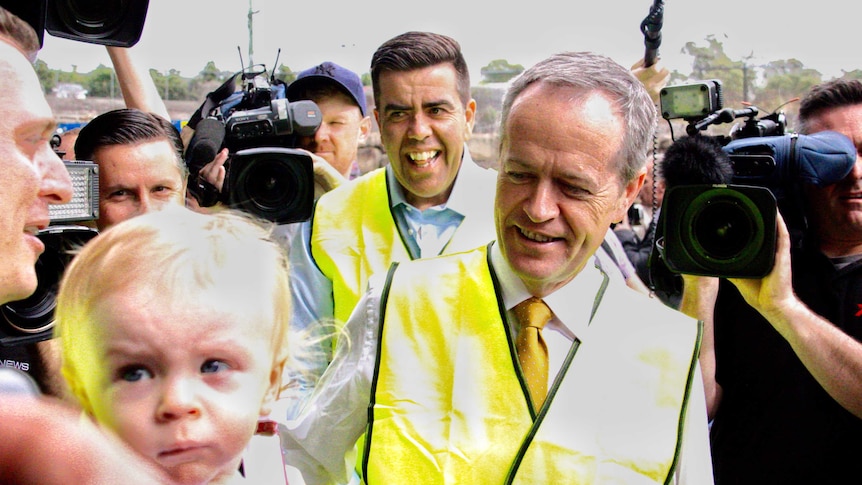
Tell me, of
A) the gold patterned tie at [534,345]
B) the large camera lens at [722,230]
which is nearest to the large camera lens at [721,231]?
the large camera lens at [722,230]

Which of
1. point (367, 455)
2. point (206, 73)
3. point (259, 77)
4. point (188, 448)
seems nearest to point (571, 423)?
point (367, 455)

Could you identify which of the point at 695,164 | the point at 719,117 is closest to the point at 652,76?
the point at 719,117

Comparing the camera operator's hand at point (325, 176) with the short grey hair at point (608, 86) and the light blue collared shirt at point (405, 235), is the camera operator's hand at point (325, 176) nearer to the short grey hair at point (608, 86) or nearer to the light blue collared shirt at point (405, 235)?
the light blue collared shirt at point (405, 235)

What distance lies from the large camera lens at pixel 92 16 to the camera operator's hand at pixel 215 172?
754 mm

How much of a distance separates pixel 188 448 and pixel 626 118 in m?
1.10

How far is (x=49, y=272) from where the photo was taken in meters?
1.77

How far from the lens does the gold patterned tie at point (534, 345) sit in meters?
1.67

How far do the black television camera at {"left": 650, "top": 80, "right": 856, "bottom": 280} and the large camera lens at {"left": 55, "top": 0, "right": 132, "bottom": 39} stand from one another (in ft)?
4.02

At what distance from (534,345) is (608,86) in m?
0.55

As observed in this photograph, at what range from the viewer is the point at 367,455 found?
1.68 meters

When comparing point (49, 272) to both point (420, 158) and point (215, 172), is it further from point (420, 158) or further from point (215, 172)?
point (420, 158)

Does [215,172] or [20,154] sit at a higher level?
[20,154]

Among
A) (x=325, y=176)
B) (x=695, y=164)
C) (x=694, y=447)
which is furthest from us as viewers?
(x=325, y=176)

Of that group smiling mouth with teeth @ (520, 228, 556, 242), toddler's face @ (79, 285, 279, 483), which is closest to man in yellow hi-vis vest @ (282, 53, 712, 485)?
smiling mouth with teeth @ (520, 228, 556, 242)
